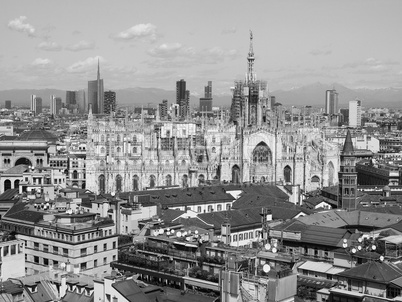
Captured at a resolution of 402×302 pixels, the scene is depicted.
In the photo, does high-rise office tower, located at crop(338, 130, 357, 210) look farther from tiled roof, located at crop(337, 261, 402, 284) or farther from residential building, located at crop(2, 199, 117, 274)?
tiled roof, located at crop(337, 261, 402, 284)

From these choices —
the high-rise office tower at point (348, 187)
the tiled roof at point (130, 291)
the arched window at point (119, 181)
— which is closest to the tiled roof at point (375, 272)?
the tiled roof at point (130, 291)

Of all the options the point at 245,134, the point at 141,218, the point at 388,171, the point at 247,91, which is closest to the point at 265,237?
the point at 141,218

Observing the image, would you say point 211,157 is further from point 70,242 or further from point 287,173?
point 70,242

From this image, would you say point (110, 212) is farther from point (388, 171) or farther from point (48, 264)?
point (388, 171)

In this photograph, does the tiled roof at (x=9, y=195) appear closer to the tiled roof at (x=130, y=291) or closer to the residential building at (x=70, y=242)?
the residential building at (x=70, y=242)

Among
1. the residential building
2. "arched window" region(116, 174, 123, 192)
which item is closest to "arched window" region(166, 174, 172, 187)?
"arched window" region(116, 174, 123, 192)

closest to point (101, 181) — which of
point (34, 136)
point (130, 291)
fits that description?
point (34, 136)
